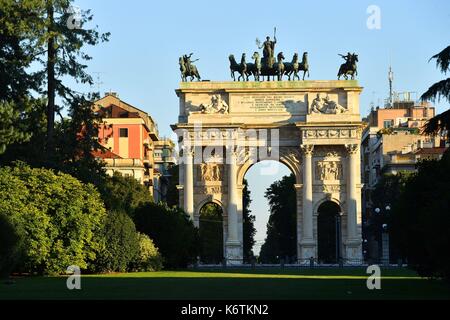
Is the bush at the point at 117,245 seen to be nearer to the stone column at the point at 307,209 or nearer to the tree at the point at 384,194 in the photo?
the stone column at the point at 307,209

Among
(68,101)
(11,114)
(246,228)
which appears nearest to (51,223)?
(11,114)

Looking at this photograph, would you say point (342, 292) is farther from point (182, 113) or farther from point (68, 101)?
point (182, 113)

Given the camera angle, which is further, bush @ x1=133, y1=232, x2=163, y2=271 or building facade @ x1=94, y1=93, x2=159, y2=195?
building facade @ x1=94, y1=93, x2=159, y2=195

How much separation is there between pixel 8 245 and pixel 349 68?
49.8m

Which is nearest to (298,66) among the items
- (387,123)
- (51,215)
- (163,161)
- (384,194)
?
(384,194)

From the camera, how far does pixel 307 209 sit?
83.9 meters

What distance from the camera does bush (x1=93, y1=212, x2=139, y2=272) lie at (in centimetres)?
5125

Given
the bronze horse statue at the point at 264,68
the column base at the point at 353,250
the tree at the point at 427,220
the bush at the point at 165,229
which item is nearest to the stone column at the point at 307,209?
the column base at the point at 353,250

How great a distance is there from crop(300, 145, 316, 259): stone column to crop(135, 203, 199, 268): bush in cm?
2011

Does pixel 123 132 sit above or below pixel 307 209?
above

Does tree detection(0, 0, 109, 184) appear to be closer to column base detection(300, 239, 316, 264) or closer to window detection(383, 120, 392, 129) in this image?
column base detection(300, 239, 316, 264)

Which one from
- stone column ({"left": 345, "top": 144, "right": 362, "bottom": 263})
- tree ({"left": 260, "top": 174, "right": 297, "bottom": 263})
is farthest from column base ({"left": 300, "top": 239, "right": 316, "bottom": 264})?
tree ({"left": 260, "top": 174, "right": 297, "bottom": 263})

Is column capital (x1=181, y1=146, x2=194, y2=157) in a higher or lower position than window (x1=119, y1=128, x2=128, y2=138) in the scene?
lower

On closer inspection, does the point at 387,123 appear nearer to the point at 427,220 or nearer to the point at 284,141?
the point at 284,141
